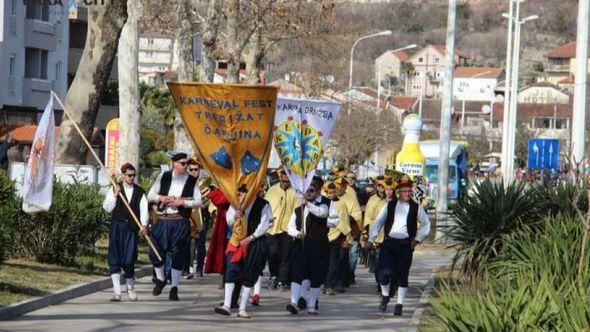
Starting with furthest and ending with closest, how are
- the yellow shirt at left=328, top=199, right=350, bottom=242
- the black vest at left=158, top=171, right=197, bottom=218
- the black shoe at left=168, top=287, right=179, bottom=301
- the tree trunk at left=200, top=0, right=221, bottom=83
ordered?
the tree trunk at left=200, top=0, right=221, bottom=83 → the yellow shirt at left=328, top=199, right=350, bottom=242 → the black shoe at left=168, top=287, right=179, bottom=301 → the black vest at left=158, top=171, right=197, bottom=218

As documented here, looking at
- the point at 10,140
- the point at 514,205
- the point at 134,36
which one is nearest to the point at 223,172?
the point at 514,205

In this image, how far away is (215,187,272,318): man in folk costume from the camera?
1680cm

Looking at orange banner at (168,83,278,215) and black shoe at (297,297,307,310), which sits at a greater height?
orange banner at (168,83,278,215)

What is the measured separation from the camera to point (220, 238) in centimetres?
1783

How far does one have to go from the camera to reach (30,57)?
60.8 meters

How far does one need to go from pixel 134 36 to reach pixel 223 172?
11.9 m

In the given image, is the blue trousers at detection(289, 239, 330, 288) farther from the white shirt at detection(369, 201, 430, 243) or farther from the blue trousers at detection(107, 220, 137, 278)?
the blue trousers at detection(107, 220, 137, 278)

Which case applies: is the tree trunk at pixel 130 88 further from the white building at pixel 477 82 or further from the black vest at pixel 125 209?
the white building at pixel 477 82

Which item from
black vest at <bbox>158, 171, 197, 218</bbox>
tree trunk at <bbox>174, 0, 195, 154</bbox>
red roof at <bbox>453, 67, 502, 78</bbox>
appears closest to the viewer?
black vest at <bbox>158, 171, 197, 218</bbox>

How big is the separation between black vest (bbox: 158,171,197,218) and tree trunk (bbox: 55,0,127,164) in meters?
7.93

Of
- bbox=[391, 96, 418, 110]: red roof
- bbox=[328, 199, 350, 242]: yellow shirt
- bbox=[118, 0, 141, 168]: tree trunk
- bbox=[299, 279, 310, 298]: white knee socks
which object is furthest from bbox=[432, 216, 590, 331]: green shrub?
bbox=[391, 96, 418, 110]: red roof

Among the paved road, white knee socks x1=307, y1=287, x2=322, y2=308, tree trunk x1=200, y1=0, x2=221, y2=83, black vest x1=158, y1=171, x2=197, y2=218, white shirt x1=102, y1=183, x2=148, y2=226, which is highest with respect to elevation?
tree trunk x1=200, y1=0, x2=221, y2=83

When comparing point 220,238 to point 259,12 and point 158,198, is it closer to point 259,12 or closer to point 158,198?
point 158,198

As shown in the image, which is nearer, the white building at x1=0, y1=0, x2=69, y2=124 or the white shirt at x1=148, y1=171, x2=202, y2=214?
the white shirt at x1=148, y1=171, x2=202, y2=214
